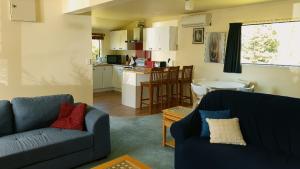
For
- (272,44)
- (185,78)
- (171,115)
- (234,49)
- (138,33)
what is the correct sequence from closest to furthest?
(171,115) → (272,44) → (234,49) → (185,78) → (138,33)

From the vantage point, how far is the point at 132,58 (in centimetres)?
803

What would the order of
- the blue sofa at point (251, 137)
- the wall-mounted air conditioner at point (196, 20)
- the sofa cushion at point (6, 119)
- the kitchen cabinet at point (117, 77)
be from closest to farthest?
1. the blue sofa at point (251, 137)
2. the sofa cushion at point (6, 119)
3. the wall-mounted air conditioner at point (196, 20)
4. the kitchen cabinet at point (117, 77)

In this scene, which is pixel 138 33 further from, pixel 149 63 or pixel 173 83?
pixel 173 83

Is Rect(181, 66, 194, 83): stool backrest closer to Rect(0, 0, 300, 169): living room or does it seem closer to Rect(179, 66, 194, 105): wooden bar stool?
Rect(179, 66, 194, 105): wooden bar stool

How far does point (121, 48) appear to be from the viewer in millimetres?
8258

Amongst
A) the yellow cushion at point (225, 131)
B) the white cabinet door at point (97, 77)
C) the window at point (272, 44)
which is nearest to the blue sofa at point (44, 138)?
the yellow cushion at point (225, 131)

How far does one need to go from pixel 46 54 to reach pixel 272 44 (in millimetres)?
4276

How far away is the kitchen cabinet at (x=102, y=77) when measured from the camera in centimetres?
777

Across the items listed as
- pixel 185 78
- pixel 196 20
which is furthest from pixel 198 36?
pixel 185 78

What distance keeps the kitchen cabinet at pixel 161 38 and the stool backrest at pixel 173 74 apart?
0.93 metres

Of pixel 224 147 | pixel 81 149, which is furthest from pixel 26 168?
pixel 224 147

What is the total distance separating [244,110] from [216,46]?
3142 millimetres

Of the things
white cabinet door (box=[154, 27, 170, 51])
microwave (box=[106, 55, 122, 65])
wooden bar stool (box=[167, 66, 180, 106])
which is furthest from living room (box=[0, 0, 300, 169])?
microwave (box=[106, 55, 122, 65])

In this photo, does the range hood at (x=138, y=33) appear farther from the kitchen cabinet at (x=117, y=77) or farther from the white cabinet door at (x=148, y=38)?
the kitchen cabinet at (x=117, y=77)
